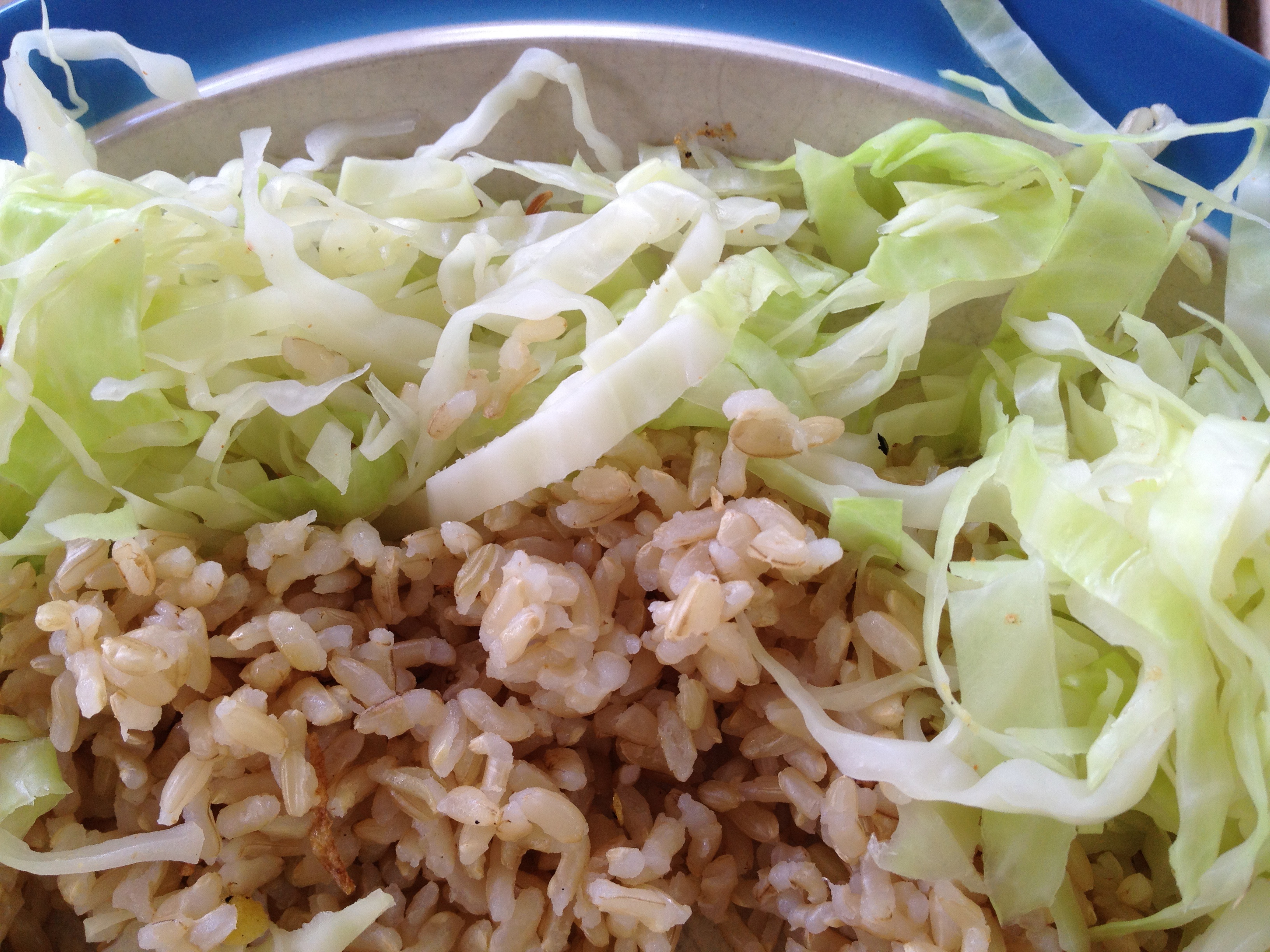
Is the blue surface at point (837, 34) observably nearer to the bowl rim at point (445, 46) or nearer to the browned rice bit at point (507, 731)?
the bowl rim at point (445, 46)

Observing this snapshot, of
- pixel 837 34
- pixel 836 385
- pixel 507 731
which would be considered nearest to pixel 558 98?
pixel 837 34

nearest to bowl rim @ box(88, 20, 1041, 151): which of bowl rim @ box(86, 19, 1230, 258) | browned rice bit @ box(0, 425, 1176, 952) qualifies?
bowl rim @ box(86, 19, 1230, 258)

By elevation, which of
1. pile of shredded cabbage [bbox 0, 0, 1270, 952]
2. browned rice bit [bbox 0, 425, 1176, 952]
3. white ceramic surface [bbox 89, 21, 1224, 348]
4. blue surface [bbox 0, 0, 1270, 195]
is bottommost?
browned rice bit [bbox 0, 425, 1176, 952]

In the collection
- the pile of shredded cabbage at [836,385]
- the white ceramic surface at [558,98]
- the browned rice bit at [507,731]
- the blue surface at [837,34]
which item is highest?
the blue surface at [837,34]

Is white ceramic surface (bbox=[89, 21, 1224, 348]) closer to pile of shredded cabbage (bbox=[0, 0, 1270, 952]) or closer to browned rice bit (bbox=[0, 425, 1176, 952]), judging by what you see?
pile of shredded cabbage (bbox=[0, 0, 1270, 952])

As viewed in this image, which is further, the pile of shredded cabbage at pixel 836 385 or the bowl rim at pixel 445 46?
the bowl rim at pixel 445 46

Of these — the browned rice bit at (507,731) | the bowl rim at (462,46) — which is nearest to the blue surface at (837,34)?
the bowl rim at (462,46)
